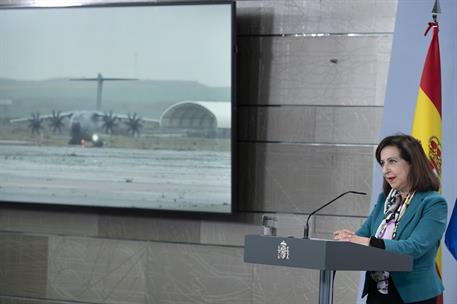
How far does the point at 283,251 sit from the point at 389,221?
1.93ft

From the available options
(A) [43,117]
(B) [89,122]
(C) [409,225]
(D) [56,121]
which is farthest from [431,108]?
(A) [43,117]

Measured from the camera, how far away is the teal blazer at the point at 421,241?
3.38 m

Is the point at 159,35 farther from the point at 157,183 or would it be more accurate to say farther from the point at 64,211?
the point at 64,211

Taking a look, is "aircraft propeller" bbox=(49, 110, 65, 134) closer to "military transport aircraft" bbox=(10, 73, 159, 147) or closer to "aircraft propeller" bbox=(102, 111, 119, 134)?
"military transport aircraft" bbox=(10, 73, 159, 147)

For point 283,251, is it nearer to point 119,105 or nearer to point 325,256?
point 325,256

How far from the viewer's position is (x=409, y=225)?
346 cm

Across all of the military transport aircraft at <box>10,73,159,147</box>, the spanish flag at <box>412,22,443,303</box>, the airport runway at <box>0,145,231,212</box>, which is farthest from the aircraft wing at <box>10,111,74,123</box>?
the spanish flag at <box>412,22,443,303</box>

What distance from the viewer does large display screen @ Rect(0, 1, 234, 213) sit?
18.6 feet

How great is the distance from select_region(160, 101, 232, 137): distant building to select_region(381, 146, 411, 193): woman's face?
7.31ft

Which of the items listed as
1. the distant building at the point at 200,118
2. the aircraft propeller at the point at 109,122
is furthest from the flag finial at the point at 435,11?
the aircraft propeller at the point at 109,122

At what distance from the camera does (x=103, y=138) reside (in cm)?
597

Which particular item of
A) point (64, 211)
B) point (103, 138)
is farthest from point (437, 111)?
point (64, 211)

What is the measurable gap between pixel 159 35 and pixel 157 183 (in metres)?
0.99

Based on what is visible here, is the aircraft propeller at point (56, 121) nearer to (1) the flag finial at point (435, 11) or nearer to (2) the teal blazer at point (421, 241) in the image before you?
(1) the flag finial at point (435, 11)
